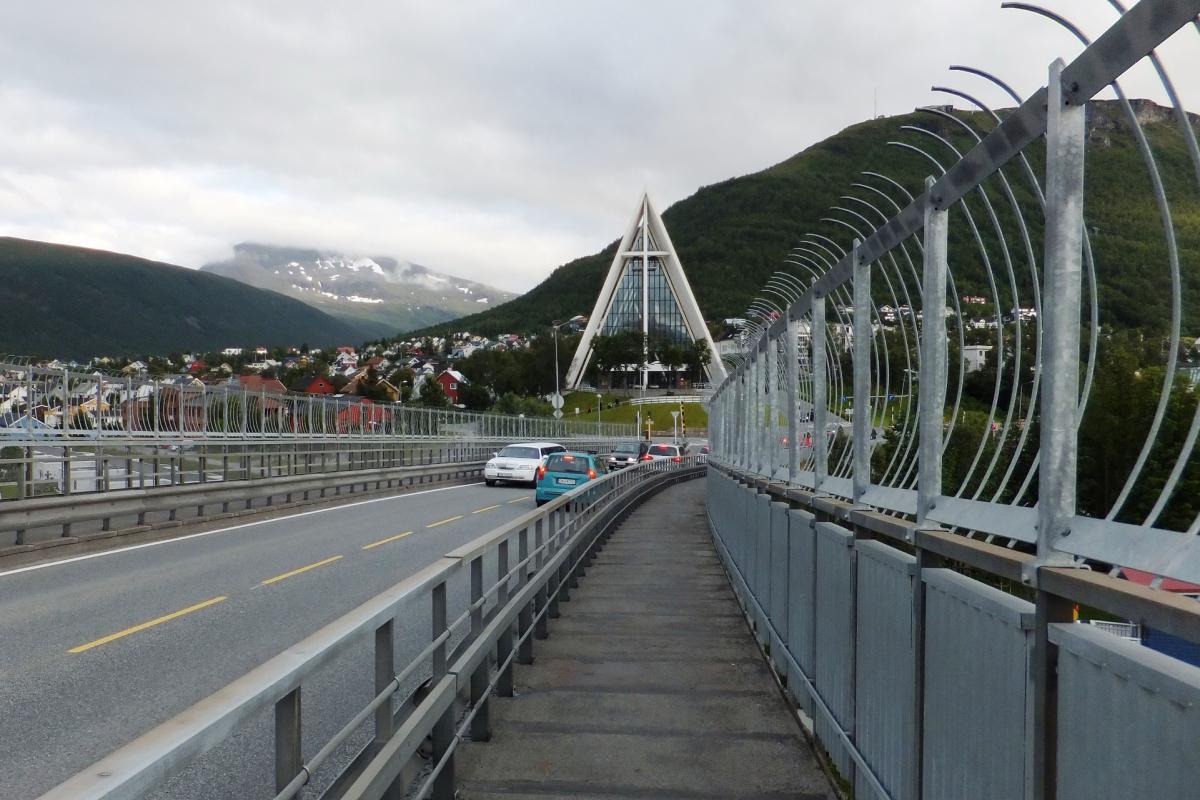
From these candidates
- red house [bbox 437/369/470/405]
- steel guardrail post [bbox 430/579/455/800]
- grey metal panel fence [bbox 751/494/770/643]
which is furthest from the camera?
red house [bbox 437/369/470/405]

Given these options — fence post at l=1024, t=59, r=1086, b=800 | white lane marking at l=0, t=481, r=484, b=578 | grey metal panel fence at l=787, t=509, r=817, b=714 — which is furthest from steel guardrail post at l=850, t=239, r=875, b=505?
white lane marking at l=0, t=481, r=484, b=578

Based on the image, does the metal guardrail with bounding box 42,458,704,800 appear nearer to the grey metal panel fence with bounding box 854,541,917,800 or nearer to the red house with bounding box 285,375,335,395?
the grey metal panel fence with bounding box 854,541,917,800

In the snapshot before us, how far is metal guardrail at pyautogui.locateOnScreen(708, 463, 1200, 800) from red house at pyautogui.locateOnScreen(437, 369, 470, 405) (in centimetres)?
17320

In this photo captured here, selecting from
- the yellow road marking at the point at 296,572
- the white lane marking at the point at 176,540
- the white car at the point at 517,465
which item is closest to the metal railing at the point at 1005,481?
the yellow road marking at the point at 296,572

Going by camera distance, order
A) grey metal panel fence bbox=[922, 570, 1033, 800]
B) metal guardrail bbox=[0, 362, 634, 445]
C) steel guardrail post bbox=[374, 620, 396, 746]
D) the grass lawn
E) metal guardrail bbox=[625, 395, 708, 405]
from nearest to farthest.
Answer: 1. grey metal panel fence bbox=[922, 570, 1033, 800]
2. steel guardrail post bbox=[374, 620, 396, 746]
3. metal guardrail bbox=[0, 362, 634, 445]
4. the grass lawn
5. metal guardrail bbox=[625, 395, 708, 405]

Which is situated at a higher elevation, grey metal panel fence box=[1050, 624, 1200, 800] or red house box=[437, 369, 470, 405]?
red house box=[437, 369, 470, 405]

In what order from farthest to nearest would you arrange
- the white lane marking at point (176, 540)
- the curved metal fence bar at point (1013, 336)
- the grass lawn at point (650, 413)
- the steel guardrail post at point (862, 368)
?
the grass lawn at point (650, 413) → the white lane marking at point (176, 540) → the steel guardrail post at point (862, 368) → the curved metal fence bar at point (1013, 336)

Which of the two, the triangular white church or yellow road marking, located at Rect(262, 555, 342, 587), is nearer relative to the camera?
yellow road marking, located at Rect(262, 555, 342, 587)

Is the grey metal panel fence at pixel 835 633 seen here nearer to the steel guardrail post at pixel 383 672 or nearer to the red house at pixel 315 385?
the steel guardrail post at pixel 383 672

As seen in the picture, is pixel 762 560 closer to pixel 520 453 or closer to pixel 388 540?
pixel 388 540

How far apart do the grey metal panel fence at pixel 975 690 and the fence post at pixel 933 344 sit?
2.45ft

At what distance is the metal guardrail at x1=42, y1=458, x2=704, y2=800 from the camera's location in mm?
2225

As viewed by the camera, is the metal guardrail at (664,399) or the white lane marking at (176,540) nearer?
the white lane marking at (176,540)

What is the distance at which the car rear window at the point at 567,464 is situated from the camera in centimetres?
2750
